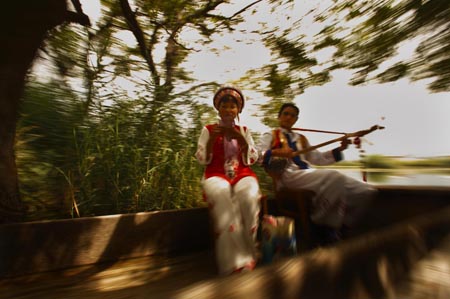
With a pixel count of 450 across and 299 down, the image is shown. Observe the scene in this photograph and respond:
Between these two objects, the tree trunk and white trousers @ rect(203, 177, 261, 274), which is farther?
white trousers @ rect(203, 177, 261, 274)

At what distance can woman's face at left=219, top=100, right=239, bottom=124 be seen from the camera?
2512 mm

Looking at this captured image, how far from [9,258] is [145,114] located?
6.07ft

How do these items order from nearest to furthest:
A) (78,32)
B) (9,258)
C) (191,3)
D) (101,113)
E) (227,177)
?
1. (9,258)
2. (227,177)
3. (101,113)
4. (78,32)
5. (191,3)

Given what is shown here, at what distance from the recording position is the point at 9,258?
1.79 meters

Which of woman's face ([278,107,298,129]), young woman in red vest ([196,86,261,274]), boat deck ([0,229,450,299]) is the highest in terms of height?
woman's face ([278,107,298,129])

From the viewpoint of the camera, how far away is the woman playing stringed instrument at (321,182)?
2637mm

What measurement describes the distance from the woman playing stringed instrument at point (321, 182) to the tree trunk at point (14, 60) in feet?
6.63

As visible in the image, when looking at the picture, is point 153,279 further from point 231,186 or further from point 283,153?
point 283,153

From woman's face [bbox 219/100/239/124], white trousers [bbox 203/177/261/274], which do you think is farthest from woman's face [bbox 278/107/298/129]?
white trousers [bbox 203/177/261/274]

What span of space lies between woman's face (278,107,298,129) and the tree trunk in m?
2.22

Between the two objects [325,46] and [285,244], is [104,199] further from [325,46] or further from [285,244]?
[325,46]

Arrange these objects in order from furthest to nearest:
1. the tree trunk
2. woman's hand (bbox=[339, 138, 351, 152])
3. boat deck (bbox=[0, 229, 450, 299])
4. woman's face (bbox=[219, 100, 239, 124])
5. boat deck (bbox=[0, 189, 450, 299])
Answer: woman's hand (bbox=[339, 138, 351, 152]) < woman's face (bbox=[219, 100, 239, 124]) < the tree trunk < boat deck (bbox=[0, 229, 450, 299]) < boat deck (bbox=[0, 189, 450, 299])

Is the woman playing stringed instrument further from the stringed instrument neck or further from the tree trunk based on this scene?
the tree trunk

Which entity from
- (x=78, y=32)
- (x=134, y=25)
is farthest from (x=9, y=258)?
(x=134, y=25)
